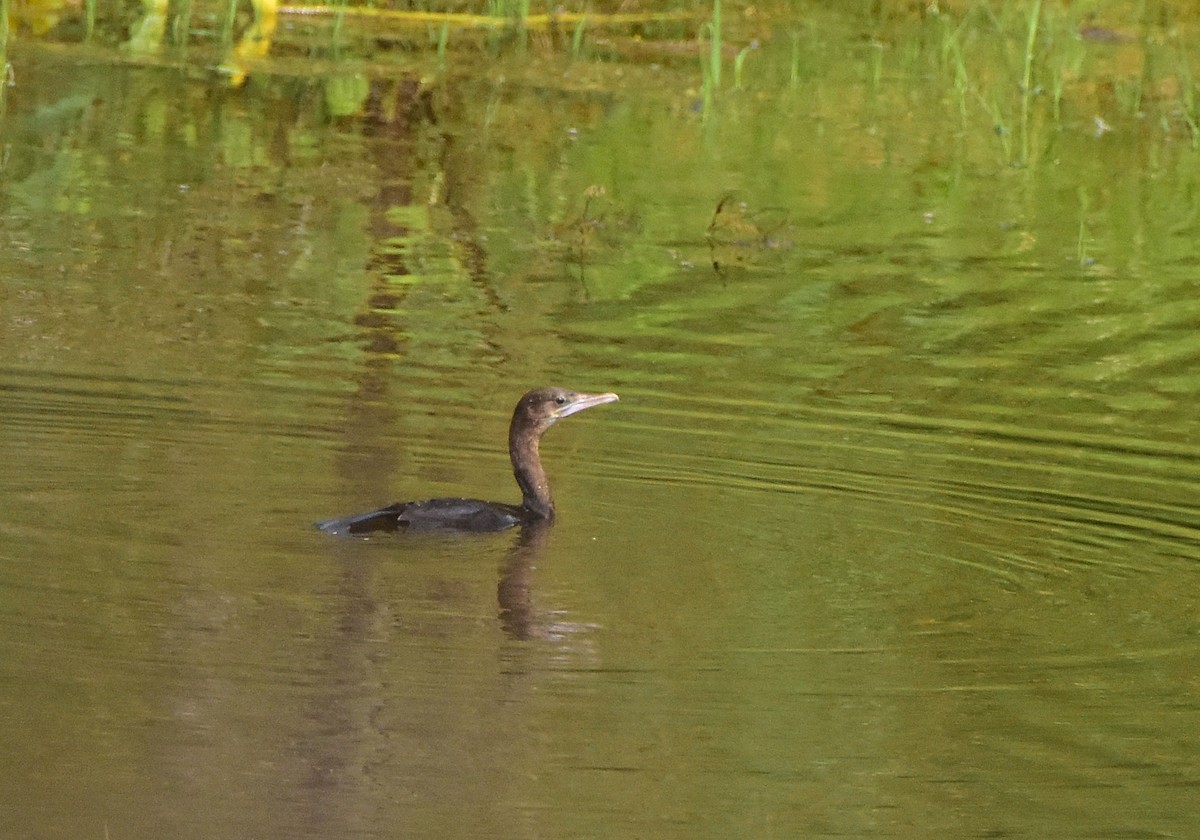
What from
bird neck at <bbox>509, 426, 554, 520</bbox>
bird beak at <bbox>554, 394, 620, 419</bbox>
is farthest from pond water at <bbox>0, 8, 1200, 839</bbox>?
bird beak at <bbox>554, 394, 620, 419</bbox>

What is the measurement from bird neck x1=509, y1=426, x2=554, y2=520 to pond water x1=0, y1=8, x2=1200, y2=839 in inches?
5.9

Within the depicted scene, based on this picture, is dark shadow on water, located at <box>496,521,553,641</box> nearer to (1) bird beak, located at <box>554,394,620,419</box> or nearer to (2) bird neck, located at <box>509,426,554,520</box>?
(2) bird neck, located at <box>509,426,554,520</box>

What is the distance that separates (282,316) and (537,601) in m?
4.11

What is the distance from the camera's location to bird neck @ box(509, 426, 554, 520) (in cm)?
861

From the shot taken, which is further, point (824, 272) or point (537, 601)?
point (824, 272)

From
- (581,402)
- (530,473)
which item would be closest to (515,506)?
(530,473)

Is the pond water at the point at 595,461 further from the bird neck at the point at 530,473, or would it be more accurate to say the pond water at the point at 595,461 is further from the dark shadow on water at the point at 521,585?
the bird neck at the point at 530,473

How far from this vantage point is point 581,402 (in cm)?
914

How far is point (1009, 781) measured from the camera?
19.9 ft

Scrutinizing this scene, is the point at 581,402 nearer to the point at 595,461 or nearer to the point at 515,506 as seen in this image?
the point at 595,461

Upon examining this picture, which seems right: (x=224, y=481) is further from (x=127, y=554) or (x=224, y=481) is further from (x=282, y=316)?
(x=282, y=316)

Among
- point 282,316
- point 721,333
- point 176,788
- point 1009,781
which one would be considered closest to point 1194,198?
point 721,333

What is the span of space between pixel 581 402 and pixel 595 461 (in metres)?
0.32

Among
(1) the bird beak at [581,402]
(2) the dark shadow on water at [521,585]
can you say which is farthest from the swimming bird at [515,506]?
(2) the dark shadow on water at [521,585]
